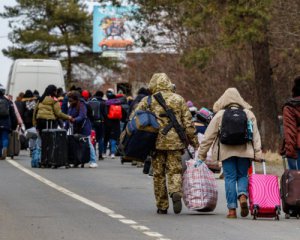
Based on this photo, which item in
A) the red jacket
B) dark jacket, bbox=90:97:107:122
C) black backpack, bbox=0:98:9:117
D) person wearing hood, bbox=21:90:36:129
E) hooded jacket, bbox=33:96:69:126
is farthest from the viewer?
person wearing hood, bbox=21:90:36:129

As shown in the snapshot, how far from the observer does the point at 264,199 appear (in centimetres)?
1566

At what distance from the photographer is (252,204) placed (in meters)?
15.7

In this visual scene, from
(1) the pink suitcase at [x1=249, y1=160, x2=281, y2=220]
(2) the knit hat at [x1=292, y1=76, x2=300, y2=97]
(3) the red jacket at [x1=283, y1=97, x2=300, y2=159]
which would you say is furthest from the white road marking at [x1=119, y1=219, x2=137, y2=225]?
(2) the knit hat at [x1=292, y1=76, x2=300, y2=97]

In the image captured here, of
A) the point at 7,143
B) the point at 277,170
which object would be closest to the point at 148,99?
the point at 277,170

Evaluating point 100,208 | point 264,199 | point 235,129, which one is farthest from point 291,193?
point 100,208

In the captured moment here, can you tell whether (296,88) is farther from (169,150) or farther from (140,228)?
(140,228)

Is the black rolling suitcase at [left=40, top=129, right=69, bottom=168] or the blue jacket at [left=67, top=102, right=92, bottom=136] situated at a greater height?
the blue jacket at [left=67, top=102, right=92, bottom=136]

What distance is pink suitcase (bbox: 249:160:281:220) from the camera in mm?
15625

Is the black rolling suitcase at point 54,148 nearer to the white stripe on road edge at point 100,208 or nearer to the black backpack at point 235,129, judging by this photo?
the white stripe on road edge at point 100,208

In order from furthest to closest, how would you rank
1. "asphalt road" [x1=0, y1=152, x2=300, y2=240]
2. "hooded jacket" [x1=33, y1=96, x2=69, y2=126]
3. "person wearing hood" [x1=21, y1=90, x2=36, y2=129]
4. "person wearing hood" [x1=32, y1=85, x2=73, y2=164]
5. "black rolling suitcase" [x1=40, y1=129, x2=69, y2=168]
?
"person wearing hood" [x1=21, y1=90, x2=36, y2=129] < "hooded jacket" [x1=33, y1=96, x2=69, y2=126] < "person wearing hood" [x1=32, y1=85, x2=73, y2=164] < "black rolling suitcase" [x1=40, y1=129, x2=69, y2=168] < "asphalt road" [x1=0, y1=152, x2=300, y2=240]

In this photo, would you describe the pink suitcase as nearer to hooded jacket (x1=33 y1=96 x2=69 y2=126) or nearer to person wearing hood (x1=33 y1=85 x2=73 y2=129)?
person wearing hood (x1=33 y1=85 x2=73 y2=129)

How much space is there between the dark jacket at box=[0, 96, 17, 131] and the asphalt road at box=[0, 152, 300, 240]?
7297 millimetres

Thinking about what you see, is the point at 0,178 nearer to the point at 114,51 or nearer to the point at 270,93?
the point at 270,93

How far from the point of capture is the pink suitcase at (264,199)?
1562 cm
